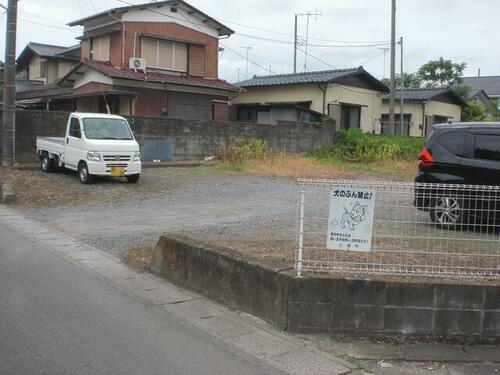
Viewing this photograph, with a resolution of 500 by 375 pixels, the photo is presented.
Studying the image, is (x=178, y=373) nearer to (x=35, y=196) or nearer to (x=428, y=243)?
(x=428, y=243)

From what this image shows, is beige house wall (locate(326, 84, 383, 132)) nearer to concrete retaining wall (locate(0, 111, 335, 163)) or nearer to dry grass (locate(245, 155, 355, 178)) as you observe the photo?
concrete retaining wall (locate(0, 111, 335, 163))

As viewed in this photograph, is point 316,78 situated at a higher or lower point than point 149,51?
lower

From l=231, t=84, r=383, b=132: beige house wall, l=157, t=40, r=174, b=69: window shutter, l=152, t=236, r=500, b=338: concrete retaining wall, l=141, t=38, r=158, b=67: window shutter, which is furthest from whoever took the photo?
l=231, t=84, r=383, b=132: beige house wall

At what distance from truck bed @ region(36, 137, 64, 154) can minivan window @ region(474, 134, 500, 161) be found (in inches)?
441

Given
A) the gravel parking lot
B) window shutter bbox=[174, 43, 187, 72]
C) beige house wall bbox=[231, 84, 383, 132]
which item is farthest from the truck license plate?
beige house wall bbox=[231, 84, 383, 132]

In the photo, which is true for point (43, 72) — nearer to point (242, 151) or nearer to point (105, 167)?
point (242, 151)

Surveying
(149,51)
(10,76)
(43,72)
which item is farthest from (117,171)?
(43,72)

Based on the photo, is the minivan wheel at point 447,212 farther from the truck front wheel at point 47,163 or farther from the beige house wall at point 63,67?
the beige house wall at point 63,67

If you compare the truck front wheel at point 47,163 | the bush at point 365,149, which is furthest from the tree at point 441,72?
the truck front wheel at point 47,163

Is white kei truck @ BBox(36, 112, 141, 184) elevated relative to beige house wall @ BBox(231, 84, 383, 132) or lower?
lower

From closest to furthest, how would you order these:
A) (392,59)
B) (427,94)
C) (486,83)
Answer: (392,59), (427,94), (486,83)

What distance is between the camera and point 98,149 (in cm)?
1412

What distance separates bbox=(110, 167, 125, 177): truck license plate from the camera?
14.2 metres

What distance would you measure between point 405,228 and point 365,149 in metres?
20.3
